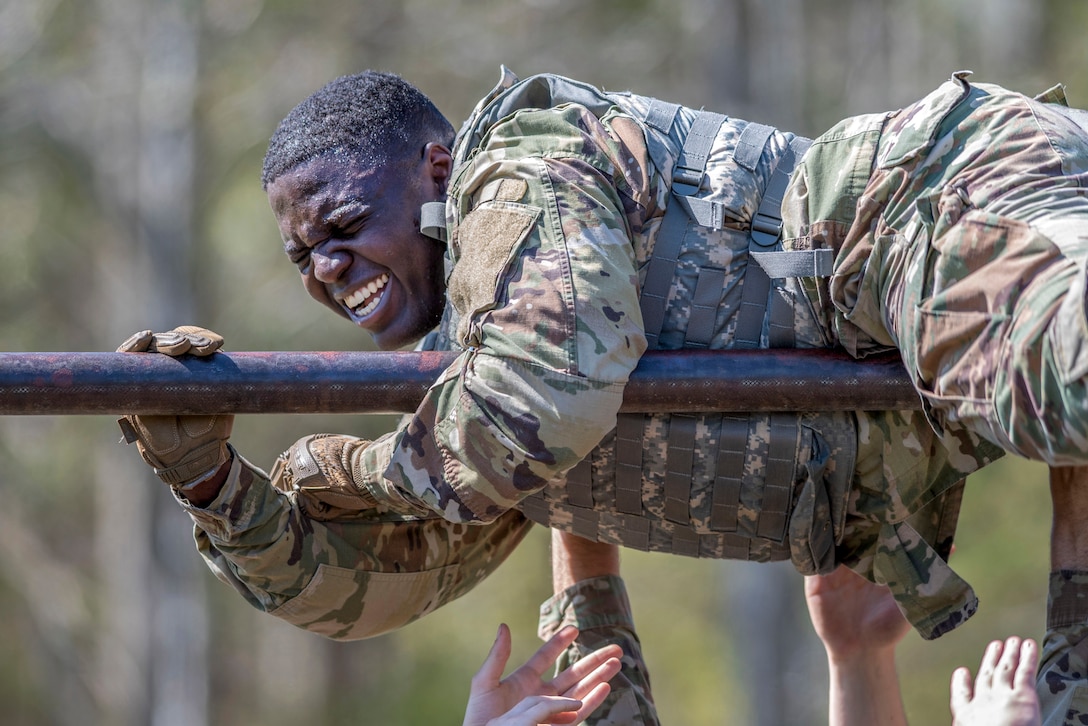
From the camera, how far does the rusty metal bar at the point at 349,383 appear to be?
9.77 feet

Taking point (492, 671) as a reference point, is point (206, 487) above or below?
above

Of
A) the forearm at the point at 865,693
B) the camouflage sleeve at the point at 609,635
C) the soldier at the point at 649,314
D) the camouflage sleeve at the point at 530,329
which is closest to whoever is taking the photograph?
the soldier at the point at 649,314

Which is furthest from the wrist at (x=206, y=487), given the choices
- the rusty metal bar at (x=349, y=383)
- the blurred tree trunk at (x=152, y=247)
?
the blurred tree trunk at (x=152, y=247)

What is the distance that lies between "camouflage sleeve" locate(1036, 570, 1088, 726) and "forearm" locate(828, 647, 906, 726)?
0.90 m

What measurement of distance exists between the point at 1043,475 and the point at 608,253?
13026 millimetres

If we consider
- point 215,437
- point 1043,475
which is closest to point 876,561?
point 215,437

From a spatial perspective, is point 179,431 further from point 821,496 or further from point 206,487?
point 821,496

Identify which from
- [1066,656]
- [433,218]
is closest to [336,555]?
[433,218]

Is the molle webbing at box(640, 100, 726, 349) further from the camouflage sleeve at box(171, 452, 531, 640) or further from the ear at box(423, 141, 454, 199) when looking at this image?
the camouflage sleeve at box(171, 452, 531, 640)

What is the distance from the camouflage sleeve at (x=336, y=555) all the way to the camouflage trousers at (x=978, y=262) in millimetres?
1347

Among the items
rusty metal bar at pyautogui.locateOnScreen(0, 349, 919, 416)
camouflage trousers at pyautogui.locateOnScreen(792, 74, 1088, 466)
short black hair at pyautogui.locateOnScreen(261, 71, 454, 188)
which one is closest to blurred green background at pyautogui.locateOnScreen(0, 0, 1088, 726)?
short black hair at pyautogui.locateOnScreen(261, 71, 454, 188)

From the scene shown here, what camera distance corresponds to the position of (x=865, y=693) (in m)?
3.95

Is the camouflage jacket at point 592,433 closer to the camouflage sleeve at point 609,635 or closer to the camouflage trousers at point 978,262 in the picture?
the camouflage trousers at point 978,262

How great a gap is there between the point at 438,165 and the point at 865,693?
1.87 metres
